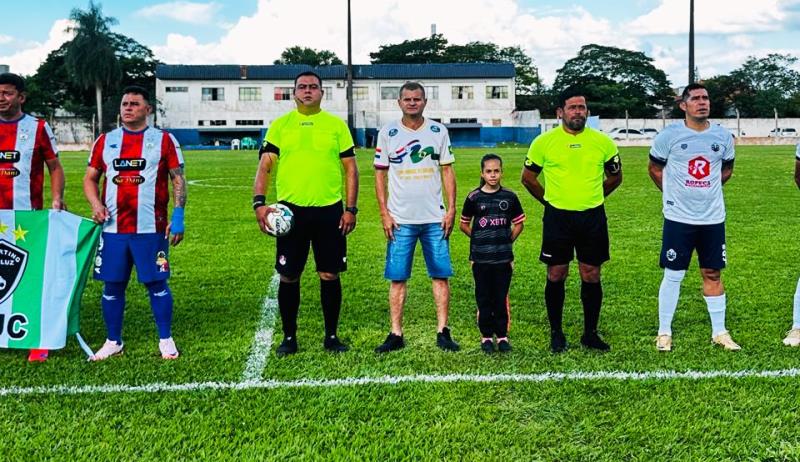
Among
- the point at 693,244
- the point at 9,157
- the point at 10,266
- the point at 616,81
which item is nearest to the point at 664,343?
the point at 693,244

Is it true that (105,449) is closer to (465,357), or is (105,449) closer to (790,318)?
(465,357)

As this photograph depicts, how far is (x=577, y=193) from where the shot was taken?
5.11m

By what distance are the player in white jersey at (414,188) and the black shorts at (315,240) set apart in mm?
340

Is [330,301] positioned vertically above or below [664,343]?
above

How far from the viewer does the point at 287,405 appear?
4.21 m

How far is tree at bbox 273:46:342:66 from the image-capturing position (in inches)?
3418

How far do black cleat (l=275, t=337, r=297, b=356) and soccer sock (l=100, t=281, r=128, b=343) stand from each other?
112 centimetres

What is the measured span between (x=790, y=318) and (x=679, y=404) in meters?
2.55

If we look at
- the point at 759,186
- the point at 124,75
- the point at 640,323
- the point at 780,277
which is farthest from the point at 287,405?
the point at 124,75

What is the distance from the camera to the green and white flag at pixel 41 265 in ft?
17.0

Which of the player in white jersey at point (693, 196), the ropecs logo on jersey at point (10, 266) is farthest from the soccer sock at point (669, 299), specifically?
the ropecs logo on jersey at point (10, 266)

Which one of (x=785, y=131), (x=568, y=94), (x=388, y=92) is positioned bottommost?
(x=568, y=94)

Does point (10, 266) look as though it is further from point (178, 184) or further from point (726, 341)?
point (726, 341)

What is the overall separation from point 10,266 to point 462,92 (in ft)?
218
